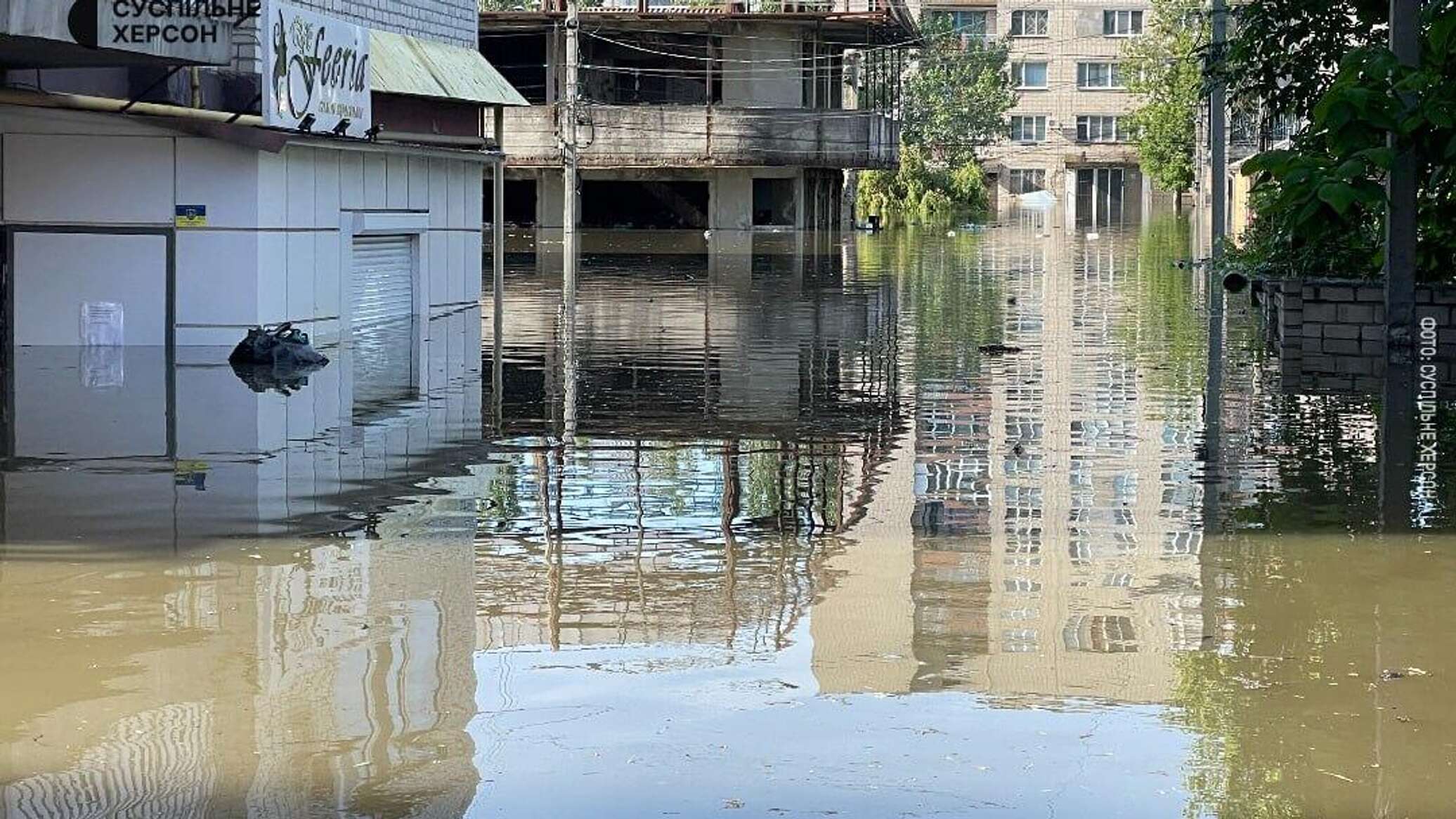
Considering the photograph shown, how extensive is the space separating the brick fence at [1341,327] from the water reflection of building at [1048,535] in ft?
6.36

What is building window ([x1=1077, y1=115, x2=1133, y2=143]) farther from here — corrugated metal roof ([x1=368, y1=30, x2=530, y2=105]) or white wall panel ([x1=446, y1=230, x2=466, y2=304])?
white wall panel ([x1=446, y1=230, x2=466, y2=304])

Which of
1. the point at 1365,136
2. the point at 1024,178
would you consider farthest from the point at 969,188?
the point at 1365,136

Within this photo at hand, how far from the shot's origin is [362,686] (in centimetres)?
799

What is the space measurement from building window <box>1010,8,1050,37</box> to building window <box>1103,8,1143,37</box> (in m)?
3.07

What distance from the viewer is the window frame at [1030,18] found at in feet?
357

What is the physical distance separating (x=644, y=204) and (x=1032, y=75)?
47354 millimetres

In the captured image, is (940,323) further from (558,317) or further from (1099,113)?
(1099,113)

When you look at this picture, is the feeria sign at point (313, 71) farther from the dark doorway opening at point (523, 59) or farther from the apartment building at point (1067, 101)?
the apartment building at point (1067, 101)

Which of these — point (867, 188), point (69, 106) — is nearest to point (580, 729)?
point (69, 106)

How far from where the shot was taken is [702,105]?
211 feet

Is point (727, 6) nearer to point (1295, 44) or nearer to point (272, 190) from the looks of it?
point (1295, 44)

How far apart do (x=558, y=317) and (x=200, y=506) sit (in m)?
16.7

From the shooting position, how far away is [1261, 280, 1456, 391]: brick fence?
68.7ft

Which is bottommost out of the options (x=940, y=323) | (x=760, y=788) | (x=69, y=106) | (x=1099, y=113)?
(x=760, y=788)
